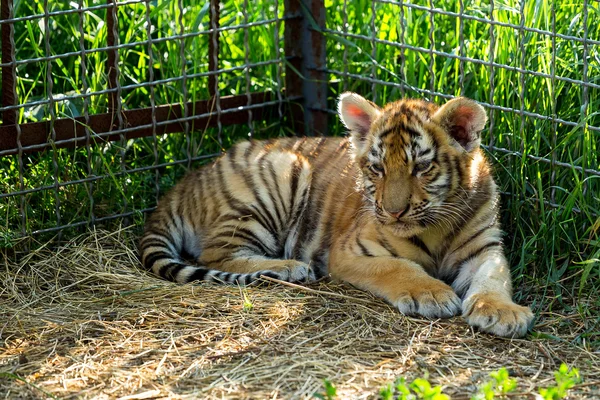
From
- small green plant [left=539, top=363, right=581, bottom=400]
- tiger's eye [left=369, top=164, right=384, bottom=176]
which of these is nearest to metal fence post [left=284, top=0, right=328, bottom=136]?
tiger's eye [left=369, top=164, right=384, bottom=176]

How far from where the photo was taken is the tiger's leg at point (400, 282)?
4.58 m

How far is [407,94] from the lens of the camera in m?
6.05

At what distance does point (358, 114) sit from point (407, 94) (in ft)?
3.48

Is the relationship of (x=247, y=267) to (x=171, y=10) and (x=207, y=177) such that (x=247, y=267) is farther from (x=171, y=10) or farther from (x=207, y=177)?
(x=171, y=10)

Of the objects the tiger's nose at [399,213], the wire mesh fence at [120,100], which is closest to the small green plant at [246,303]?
the tiger's nose at [399,213]

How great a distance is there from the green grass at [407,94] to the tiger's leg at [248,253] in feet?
2.01

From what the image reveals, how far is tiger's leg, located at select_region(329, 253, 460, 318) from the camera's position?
4578 mm

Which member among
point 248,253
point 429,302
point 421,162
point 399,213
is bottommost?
point 248,253

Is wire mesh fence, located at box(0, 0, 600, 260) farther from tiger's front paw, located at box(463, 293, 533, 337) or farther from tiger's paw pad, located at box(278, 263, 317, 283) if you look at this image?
tiger's paw pad, located at box(278, 263, 317, 283)

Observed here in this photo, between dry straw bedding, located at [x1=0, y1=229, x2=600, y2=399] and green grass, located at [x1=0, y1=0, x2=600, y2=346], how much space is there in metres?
0.47

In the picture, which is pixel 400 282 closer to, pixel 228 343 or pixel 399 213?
pixel 399 213

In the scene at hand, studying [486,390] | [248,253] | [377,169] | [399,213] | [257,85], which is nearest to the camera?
[486,390]

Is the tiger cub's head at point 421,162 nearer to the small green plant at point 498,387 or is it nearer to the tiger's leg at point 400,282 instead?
the tiger's leg at point 400,282

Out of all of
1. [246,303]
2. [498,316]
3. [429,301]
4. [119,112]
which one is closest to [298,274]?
[246,303]
